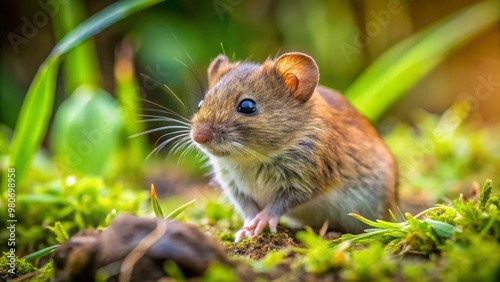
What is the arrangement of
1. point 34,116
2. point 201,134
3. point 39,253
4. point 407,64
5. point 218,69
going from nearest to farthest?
1. point 39,253
2. point 201,134
3. point 218,69
4. point 34,116
5. point 407,64

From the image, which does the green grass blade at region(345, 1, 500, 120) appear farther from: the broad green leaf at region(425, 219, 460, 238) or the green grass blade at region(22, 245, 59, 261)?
the green grass blade at region(22, 245, 59, 261)

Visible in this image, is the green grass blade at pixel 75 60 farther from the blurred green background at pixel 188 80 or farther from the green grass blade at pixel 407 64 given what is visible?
the green grass blade at pixel 407 64

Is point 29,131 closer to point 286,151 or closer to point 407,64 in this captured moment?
point 286,151

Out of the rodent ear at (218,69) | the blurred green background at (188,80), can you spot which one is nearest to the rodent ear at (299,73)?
the rodent ear at (218,69)

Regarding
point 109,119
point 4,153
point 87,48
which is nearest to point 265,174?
point 109,119

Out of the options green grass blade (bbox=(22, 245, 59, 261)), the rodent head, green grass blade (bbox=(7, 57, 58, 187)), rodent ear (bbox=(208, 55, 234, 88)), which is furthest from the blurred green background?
green grass blade (bbox=(22, 245, 59, 261))

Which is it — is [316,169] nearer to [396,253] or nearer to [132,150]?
[396,253]

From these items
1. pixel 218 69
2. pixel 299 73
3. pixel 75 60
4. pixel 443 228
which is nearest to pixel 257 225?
pixel 299 73
